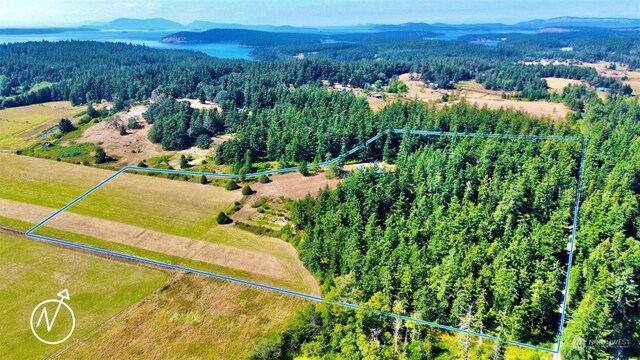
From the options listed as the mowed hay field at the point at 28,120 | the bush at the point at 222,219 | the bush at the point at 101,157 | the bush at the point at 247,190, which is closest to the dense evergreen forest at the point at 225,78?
the mowed hay field at the point at 28,120

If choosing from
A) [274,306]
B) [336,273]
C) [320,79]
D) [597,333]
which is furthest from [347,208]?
[320,79]

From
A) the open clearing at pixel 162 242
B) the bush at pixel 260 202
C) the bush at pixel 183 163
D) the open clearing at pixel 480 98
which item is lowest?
the open clearing at pixel 162 242

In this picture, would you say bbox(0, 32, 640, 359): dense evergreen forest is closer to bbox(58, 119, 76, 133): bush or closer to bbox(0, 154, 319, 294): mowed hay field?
bbox(0, 154, 319, 294): mowed hay field

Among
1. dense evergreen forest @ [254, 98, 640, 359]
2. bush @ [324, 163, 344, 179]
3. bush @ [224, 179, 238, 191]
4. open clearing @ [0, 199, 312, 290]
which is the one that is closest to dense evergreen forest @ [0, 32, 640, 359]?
dense evergreen forest @ [254, 98, 640, 359]

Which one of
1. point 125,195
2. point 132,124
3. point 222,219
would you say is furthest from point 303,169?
point 132,124

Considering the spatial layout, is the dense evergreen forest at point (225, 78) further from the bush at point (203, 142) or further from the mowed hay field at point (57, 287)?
the mowed hay field at point (57, 287)

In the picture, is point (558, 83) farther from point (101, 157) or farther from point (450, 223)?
point (101, 157)

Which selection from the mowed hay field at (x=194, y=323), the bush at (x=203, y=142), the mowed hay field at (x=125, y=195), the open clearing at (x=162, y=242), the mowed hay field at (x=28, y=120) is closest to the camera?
the mowed hay field at (x=194, y=323)
